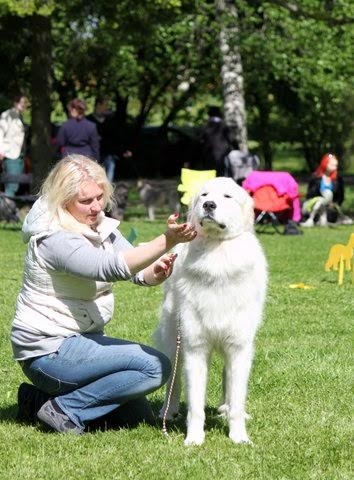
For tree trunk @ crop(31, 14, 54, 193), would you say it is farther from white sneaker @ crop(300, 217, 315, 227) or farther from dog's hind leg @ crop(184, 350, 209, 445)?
dog's hind leg @ crop(184, 350, 209, 445)

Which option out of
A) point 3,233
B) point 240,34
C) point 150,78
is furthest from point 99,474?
point 150,78

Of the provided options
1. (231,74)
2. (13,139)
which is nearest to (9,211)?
(13,139)

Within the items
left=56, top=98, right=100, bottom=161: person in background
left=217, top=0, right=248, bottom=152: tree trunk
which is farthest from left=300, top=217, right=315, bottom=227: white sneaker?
left=56, top=98, right=100, bottom=161: person in background

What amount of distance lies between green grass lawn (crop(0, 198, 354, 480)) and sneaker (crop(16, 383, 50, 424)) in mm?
95

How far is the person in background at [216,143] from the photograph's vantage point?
696 inches

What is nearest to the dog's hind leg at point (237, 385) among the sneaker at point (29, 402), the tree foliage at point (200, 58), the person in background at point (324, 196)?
the sneaker at point (29, 402)

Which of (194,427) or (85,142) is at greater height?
(85,142)

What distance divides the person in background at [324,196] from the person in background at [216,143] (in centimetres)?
170

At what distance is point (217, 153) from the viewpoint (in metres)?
17.7

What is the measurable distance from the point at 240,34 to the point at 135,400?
1678 cm

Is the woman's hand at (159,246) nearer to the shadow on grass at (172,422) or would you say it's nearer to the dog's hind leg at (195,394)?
the dog's hind leg at (195,394)

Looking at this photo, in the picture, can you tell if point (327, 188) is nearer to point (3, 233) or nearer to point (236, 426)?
point (3, 233)

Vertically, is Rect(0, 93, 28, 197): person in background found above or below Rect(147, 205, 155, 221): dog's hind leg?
above

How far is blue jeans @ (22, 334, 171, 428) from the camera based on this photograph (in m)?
4.92
